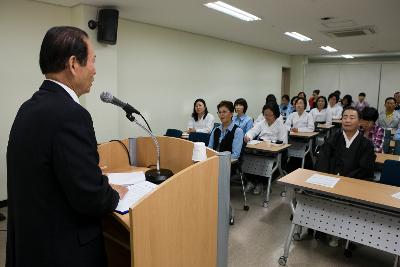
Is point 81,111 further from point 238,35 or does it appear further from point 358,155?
point 238,35

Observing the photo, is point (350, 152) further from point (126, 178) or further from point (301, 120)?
point (301, 120)

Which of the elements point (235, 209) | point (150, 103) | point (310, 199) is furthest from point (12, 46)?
point (310, 199)

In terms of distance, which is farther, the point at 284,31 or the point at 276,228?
the point at 284,31

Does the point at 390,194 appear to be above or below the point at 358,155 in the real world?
below

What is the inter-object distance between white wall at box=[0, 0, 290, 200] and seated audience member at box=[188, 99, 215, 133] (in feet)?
1.87

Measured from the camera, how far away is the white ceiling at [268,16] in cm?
388

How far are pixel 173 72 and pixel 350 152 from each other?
3.79 m

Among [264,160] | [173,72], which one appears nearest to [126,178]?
[264,160]

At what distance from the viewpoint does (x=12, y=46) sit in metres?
3.56

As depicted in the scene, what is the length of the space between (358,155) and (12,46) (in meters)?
4.12

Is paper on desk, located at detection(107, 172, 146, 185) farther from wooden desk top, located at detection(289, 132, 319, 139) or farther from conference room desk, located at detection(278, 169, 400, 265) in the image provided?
wooden desk top, located at detection(289, 132, 319, 139)

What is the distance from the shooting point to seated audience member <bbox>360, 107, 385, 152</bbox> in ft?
11.5

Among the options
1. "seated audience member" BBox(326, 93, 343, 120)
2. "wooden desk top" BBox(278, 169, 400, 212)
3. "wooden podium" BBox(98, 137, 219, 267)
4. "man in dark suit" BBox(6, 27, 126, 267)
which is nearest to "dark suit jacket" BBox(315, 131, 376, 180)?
"wooden desk top" BBox(278, 169, 400, 212)

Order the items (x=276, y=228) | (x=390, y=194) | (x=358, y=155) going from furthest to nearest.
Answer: (x=276, y=228) < (x=358, y=155) < (x=390, y=194)
